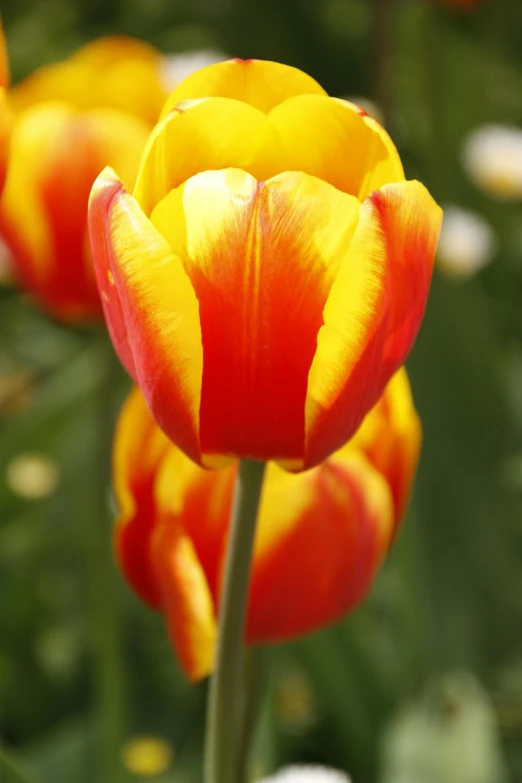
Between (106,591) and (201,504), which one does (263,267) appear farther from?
(106,591)

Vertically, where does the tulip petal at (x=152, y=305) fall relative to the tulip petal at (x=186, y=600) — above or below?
above

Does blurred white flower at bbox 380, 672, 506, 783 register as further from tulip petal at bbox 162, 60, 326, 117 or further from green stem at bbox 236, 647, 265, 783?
tulip petal at bbox 162, 60, 326, 117

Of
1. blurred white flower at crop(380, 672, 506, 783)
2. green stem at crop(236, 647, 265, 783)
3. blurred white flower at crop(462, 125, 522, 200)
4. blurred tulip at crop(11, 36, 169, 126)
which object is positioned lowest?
blurred white flower at crop(462, 125, 522, 200)

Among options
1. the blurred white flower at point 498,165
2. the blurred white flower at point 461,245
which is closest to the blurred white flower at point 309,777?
the blurred white flower at point 461,245

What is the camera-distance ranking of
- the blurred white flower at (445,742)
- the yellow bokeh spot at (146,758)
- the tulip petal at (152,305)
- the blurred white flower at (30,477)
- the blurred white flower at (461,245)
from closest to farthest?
the tulip petal at (152,305) < the blurred white flower at (445,742) < the yellow bokeh spot at (146,758) < the blurred white flower at (30,477) < the blurred white flower at (461,245)

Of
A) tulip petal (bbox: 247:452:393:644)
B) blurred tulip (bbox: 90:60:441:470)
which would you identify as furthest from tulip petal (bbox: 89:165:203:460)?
tulip petal (bbox: 247:452:393:644)

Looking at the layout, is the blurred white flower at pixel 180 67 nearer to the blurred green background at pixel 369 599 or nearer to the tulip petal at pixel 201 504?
the blurred green background at pixel 369 599

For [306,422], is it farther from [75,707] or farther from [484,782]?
[75,707]
